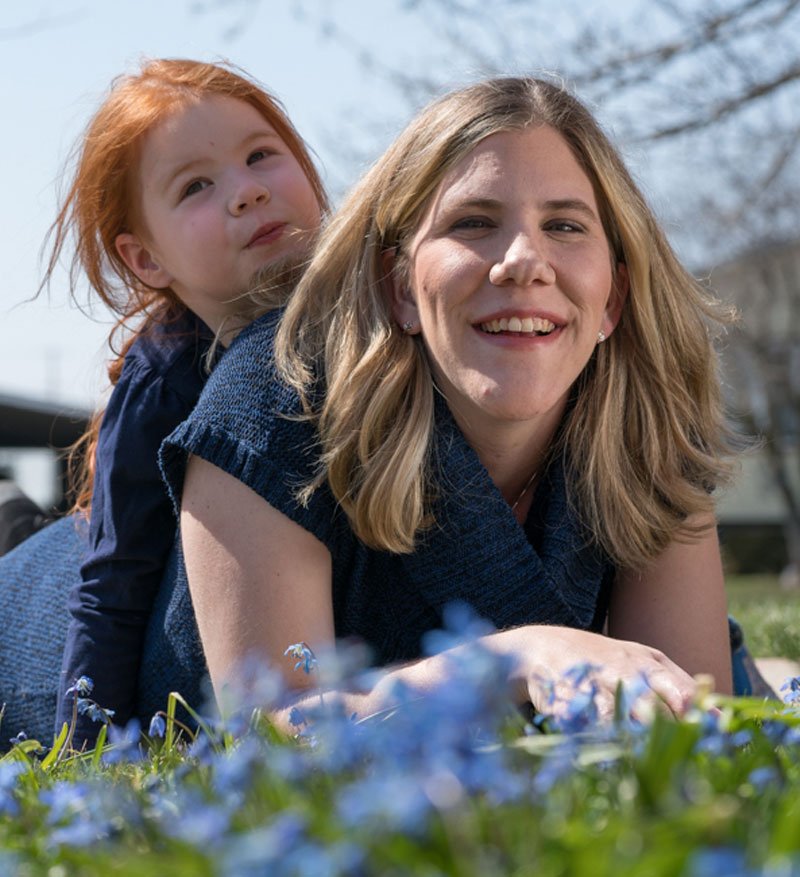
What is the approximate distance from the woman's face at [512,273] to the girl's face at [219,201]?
75 centimetres

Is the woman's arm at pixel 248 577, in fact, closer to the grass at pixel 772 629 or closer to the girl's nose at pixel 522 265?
the girl's nose at pixel 522 265

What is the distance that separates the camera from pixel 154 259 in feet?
12.4

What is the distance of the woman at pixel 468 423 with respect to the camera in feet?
8.94

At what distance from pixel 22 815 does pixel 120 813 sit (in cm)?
19

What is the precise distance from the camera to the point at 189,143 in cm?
355

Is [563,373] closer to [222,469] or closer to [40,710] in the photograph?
[222,469]

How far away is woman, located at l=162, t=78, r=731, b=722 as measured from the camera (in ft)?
8.94

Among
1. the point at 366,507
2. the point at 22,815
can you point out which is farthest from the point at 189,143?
the point at 22,815

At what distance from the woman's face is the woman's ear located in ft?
0.74

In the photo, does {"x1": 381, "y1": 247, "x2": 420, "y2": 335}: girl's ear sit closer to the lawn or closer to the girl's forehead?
the girl's forehead

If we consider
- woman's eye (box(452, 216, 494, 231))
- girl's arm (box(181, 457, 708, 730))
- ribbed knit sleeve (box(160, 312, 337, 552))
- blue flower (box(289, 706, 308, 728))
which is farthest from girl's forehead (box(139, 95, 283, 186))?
blue flower (box(289, 706, 308, 728))

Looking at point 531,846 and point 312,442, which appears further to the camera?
point 312,442

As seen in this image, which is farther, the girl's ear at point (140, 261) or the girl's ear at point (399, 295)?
the girl's ear at point (140, 261)

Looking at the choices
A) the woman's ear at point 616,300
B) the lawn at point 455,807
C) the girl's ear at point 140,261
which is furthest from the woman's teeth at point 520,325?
the lawn at point 455,807
